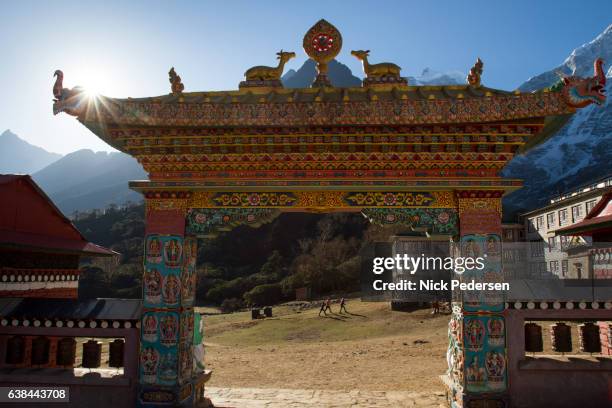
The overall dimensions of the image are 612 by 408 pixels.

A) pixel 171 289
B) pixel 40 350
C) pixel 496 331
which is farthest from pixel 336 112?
pixel 40 350

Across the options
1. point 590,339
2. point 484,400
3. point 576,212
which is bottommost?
point 484,400

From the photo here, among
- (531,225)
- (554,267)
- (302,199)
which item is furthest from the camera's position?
(531,225)

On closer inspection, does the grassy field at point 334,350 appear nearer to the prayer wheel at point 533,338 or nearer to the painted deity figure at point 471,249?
the prayer wheel at point 533,338

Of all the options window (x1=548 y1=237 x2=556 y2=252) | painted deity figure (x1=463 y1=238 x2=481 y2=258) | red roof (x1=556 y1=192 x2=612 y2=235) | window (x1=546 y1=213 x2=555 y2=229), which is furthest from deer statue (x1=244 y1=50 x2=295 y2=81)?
window (x1=546 y1=213 x2=555 y2=229)

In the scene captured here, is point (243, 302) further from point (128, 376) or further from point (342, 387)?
point (128, 376)

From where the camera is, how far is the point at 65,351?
7613 mm

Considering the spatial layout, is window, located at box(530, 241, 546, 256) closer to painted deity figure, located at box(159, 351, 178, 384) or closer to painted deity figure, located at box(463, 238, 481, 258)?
painted deity figure, located at box(463, 238, 481, 258)

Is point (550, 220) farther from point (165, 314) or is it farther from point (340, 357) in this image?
point (165, 314)

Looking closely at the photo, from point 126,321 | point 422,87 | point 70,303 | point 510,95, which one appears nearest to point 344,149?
point 422,87

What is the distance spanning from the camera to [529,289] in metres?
7.27

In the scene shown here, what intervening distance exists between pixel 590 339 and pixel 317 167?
542 cm

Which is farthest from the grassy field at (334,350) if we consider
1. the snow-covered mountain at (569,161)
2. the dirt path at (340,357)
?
the snow-covered mountain at (569,161)

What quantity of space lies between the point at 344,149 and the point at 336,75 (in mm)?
115330

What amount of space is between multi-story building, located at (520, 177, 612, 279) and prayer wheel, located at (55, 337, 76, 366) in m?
28.2
